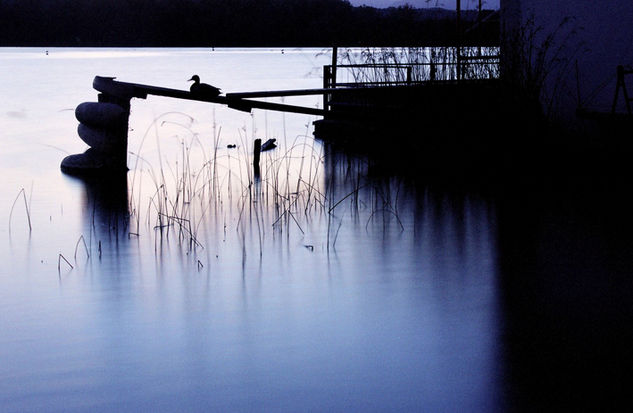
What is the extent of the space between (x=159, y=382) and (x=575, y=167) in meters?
5.77

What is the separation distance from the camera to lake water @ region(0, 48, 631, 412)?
3.29 metres

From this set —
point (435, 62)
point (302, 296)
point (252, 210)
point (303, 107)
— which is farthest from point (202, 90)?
point (302, 296)

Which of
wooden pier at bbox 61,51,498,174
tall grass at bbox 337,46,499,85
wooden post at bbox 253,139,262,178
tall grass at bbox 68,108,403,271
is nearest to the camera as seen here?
tall grass at bbox 68,108,403,271

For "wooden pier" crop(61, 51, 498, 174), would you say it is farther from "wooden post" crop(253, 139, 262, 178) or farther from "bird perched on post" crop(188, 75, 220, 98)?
"wooden post" crop(253, 139, 262, 178)

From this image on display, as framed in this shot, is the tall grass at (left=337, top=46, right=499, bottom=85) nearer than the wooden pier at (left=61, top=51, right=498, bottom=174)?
No

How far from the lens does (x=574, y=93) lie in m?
8.66

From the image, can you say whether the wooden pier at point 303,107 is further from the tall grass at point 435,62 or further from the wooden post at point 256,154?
the wooden post at point 256,154

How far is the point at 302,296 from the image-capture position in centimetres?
479

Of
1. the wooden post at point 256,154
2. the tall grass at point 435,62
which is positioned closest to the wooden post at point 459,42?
the tall grass at point 435,62

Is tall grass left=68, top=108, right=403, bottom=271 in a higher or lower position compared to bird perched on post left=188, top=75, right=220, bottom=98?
lower

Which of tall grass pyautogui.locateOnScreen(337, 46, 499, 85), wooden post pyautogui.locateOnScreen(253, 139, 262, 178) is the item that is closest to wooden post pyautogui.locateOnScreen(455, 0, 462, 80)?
tall grass pyautogui.locateOnScreen(337, 46, 499, 85)

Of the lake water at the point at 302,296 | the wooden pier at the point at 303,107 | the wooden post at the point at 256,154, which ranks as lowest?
the lake water at the point at 302,296

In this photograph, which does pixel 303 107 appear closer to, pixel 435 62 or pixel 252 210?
pixel 435 62

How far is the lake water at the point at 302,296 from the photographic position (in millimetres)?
3287
